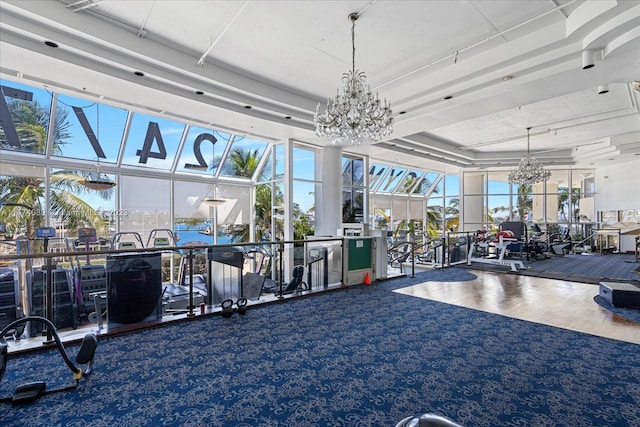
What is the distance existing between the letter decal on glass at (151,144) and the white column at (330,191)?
4.39 meters

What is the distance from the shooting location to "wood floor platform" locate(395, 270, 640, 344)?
4367 mm

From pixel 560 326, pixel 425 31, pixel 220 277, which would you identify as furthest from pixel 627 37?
pixel 220 277

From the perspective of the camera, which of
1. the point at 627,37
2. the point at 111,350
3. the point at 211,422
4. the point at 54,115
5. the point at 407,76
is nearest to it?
the point at 211,422

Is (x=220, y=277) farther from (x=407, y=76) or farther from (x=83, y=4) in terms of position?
(x=407, y=76)

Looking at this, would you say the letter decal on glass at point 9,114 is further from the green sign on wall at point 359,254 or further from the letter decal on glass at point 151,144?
the green sign on wall at point 359,254

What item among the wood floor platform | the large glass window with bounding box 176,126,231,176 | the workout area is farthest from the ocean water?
the wood floor platform

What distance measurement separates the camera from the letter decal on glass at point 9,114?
623 centimetres

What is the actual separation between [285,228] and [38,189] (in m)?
5.63

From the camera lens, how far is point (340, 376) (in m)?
2.93

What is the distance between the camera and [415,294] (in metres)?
6.15

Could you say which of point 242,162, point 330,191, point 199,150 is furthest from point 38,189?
point 330,191

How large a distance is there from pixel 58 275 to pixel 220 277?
2.18 meters

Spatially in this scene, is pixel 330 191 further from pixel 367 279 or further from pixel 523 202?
pixel 523 202

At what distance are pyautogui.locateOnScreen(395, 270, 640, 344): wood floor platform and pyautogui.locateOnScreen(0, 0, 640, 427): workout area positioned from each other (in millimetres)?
66
